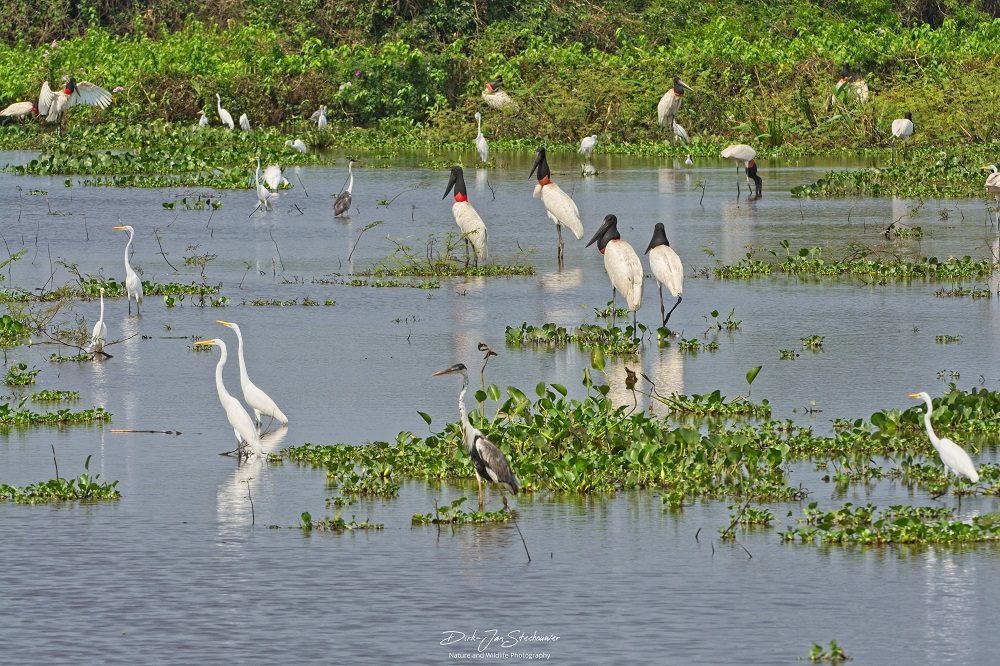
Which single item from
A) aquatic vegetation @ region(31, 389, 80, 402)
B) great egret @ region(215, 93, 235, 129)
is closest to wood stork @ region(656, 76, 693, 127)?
great egret @ region(215, 93, 235, 129)

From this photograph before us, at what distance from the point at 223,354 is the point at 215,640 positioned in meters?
4.04

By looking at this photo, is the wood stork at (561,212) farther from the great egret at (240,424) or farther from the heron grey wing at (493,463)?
the heron grey wing at (493,463)

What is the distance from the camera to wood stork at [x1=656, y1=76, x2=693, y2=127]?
3419cm

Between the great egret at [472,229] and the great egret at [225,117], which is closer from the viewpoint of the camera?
the great egret at [472,229]

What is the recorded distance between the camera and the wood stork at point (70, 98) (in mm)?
34875

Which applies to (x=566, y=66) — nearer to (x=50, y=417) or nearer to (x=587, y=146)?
(x=587, y=146)

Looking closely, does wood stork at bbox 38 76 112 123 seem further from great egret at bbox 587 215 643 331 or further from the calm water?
great egret at bbox 587 215 643 331

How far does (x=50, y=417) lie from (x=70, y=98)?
25.3 m

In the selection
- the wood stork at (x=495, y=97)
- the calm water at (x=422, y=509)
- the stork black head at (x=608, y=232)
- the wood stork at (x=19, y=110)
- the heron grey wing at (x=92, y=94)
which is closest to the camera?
the calm water at (x=422, y=509)

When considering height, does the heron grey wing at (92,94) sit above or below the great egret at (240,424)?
above

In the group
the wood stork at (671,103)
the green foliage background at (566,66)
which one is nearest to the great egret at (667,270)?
the green foliage background at (566,66)

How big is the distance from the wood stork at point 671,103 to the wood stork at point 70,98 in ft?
34.8

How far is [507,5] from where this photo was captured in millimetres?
41875

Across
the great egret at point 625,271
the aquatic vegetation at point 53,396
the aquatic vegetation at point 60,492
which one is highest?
the great egret at point 625,271
